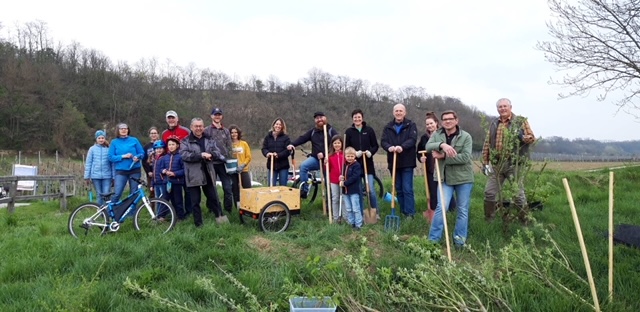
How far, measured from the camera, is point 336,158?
634 centimetres

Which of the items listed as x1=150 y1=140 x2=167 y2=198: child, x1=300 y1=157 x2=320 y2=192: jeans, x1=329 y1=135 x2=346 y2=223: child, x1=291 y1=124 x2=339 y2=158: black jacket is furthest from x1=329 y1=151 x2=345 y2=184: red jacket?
x1=150 y1=140 x2=167 y2=198: child

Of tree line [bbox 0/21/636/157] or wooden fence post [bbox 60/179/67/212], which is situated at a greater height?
tree line [bbox 0/21/636/157]

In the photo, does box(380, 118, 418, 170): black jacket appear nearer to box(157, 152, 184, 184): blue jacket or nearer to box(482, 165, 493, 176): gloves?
box(482, 165, 493, 176): gloves

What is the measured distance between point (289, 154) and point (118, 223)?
2880 millimetres

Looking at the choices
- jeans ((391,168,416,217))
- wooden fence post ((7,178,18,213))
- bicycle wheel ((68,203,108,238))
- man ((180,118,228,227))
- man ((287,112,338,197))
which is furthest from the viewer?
wooden fence post ((7,178,18,213))

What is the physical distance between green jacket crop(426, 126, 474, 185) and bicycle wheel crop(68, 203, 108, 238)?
455cm

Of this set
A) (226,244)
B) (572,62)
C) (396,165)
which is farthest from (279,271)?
(572,62)

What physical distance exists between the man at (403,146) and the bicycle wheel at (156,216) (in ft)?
11.1

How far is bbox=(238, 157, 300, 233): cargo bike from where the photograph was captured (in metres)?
5.82

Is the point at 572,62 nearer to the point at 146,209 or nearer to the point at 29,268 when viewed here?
the point at 146,209

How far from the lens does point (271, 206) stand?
19.4 ft

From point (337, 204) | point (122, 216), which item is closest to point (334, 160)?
point (337, 204)

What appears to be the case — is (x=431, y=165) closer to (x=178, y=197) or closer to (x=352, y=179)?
(x=352, y=179)

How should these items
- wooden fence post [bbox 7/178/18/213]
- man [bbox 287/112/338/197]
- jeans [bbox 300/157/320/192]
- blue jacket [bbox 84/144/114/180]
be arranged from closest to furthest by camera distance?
man [bbox 287/112/338/197]
blue jacket [bbox 84/144/114/180]
jeans [bbox 300/157/320/192]
wooden fence post [bbox 7/178/18/213]
